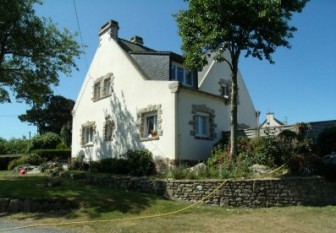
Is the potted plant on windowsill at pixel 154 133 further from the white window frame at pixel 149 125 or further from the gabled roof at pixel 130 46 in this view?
the gabled roof at pixel 130 46

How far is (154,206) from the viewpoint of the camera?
41.9 feet

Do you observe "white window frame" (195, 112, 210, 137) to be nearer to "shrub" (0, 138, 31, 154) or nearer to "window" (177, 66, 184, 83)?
"window" (177, 66, 184, 83)

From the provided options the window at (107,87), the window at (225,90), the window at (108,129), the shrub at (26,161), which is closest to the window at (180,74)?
the window at (225,90)

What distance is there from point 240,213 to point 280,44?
747cm

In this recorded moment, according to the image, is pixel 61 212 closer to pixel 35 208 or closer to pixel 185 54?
pixel 35 208

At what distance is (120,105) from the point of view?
2214 cm

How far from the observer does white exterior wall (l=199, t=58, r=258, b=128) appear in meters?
24.2

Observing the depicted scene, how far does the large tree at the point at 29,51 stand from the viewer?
18641 mm

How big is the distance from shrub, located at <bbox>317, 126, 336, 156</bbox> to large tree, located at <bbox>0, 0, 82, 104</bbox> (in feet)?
45.7

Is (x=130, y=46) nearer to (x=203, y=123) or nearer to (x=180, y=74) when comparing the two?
(x=180, y=74)

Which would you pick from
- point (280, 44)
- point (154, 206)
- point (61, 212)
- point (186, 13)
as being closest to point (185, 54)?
point (186, 13)

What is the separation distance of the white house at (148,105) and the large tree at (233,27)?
2.65 meters

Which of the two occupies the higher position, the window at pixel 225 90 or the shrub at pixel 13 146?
the window at pixel 225 90

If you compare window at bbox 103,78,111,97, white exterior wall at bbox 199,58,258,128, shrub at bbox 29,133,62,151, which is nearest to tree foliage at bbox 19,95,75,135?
shrub at bbox 29,133,62,151
